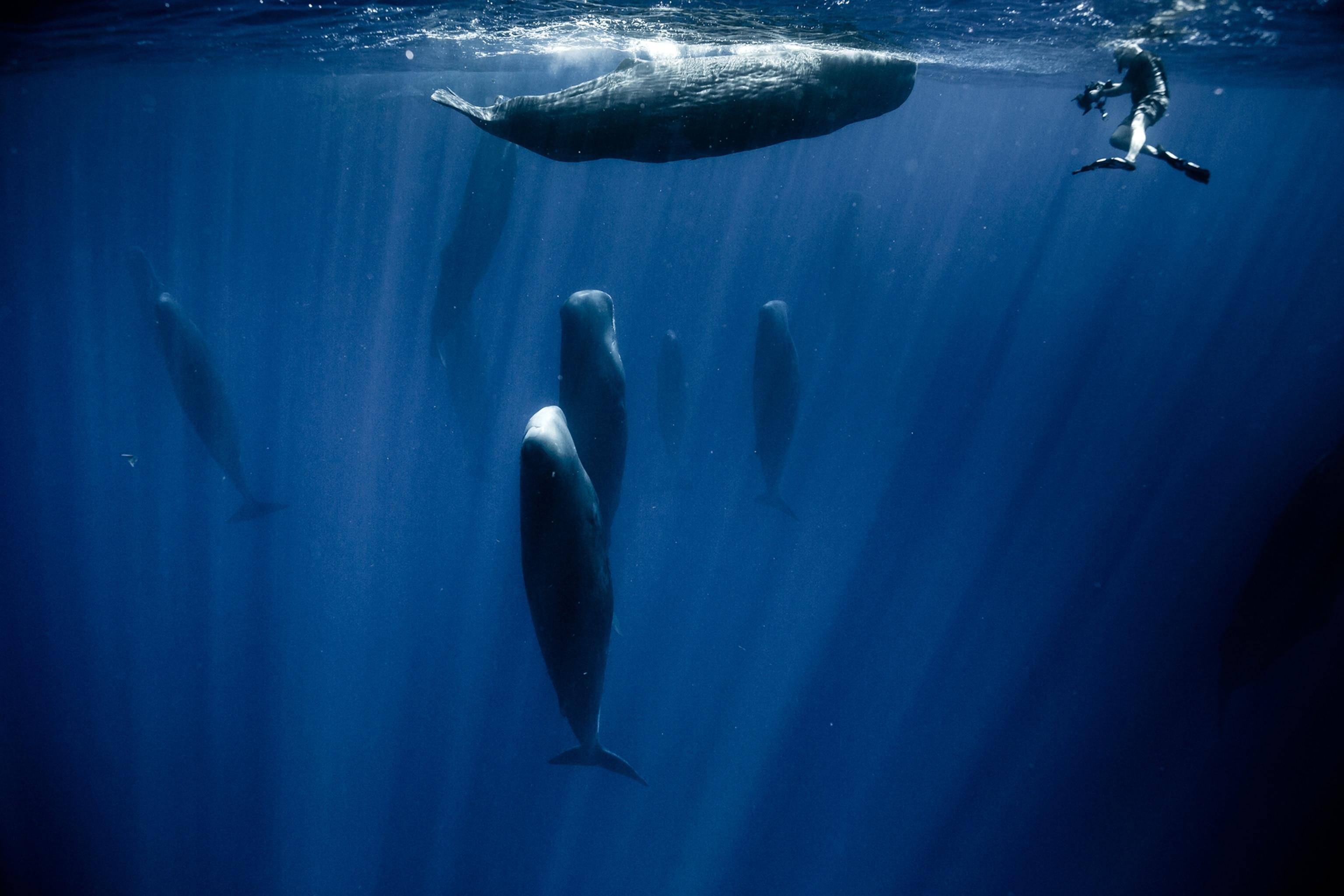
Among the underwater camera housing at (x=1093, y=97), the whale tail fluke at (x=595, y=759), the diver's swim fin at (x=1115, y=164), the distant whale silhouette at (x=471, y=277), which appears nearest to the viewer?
the diver's swim fin at (x=1115, y=164)

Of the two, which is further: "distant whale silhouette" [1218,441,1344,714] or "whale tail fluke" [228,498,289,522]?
"whale tail fluke" [228,498,289,522]

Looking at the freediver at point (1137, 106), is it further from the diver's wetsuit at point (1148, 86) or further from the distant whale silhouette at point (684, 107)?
the distant whale silhouette at point (684, 107)

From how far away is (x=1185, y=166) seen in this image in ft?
7.23

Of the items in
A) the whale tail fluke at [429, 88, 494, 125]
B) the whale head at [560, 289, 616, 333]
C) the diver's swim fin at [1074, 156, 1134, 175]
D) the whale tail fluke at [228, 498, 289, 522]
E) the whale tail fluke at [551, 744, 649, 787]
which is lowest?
the whale tail fluke at [228, 498, 289, 522]

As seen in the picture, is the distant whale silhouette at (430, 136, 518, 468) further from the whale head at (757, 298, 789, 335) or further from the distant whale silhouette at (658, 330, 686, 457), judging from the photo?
the whale head at (757, 298, 789, 335)

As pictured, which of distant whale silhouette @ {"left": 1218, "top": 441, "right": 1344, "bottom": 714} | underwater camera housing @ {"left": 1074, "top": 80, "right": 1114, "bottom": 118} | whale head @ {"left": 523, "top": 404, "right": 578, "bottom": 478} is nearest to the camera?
whale head @ {"left": 523, "top": 404, "right": 578, "bottom": 478}

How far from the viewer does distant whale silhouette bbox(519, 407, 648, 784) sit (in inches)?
120

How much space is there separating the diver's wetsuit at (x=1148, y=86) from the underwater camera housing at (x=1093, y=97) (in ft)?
0.33

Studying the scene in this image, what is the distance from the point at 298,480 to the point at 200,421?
1506 centimetres

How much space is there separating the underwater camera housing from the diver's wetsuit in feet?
0.33

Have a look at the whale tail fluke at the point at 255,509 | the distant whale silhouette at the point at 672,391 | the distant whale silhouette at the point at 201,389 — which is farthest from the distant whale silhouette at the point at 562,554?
the whale tail fluke at the point at 255,509

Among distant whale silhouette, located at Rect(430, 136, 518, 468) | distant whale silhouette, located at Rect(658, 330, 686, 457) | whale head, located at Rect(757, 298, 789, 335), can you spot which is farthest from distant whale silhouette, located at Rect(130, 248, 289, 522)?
whale head, located at Rect(757, 298, 789, 335)

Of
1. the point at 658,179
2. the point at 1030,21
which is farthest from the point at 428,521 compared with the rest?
the point at 658,179

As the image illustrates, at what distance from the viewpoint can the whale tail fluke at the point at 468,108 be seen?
2.25 meters
